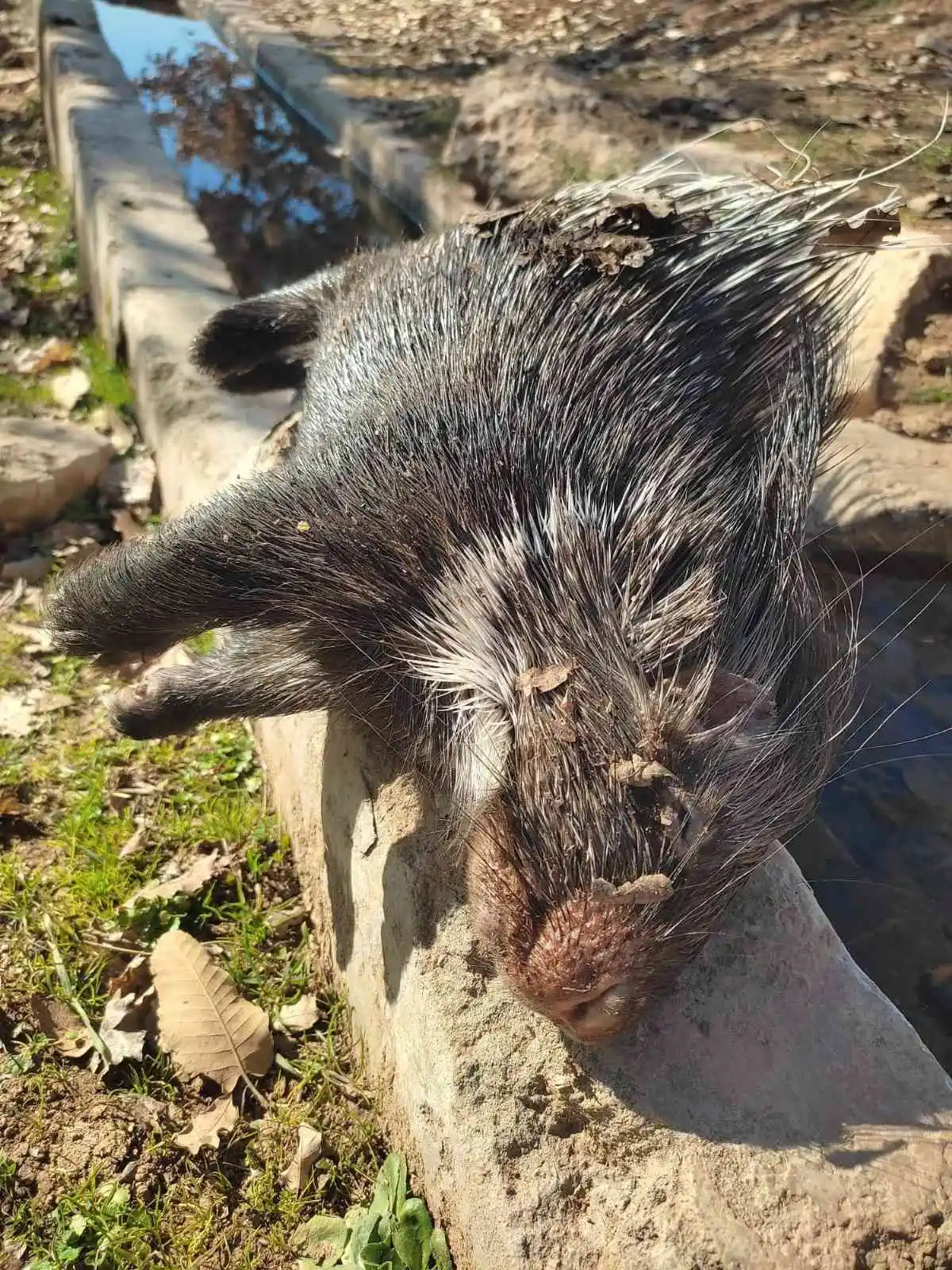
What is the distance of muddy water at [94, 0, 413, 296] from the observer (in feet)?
19.2

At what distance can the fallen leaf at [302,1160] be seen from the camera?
6.55 ft

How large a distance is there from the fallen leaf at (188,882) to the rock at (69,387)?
2406mm

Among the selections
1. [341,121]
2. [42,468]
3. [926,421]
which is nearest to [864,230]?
[926,421]

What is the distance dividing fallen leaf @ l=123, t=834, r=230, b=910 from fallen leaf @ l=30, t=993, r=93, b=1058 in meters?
0.26

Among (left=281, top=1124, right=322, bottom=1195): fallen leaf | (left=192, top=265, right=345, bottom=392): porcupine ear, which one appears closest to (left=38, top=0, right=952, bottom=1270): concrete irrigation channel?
(left=281, top=1124, right=322, bottom=1195): fallen leaf

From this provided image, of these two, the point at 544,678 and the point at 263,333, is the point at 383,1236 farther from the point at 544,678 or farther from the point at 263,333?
the point at 263,333

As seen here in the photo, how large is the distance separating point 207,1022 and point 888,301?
3522 millimetres

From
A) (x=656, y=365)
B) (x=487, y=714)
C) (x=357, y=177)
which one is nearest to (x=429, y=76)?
(x=357, y=177)

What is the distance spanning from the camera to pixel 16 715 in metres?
2.98

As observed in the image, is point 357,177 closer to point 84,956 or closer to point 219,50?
point 219,50

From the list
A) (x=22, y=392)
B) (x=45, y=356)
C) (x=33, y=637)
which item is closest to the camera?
(x=33, y=637)

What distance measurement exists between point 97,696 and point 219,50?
9097 mm

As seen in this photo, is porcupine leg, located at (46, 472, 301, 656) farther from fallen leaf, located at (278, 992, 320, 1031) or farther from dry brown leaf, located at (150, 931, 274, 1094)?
fallen leaf, located at (278, 992, 320, 1031)

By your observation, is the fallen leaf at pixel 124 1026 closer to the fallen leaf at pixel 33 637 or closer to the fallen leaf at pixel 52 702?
the fallen leaf at pixel 52 702
